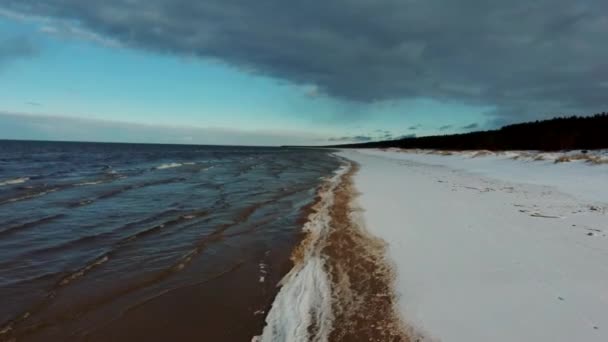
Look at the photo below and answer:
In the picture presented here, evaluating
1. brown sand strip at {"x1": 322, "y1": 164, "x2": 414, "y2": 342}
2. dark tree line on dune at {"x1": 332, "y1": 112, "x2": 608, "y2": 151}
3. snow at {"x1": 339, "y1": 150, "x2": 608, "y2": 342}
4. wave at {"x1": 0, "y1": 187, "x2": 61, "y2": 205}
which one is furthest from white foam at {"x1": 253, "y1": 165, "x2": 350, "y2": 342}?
dark tree line on dune at {"x1": 332, "y1": 112, "x2": 608, "y2": 151}

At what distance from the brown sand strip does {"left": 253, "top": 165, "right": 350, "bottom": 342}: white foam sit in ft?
0.45

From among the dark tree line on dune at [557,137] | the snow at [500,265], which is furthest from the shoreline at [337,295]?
the dark tree line on dune at [557,137]

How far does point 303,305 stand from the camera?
205 inches

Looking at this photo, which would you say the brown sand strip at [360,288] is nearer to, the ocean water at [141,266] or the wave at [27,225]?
the ocean water at [141,266]

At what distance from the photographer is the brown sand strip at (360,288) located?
4.39m

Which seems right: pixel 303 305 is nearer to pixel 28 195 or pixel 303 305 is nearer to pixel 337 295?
pixel 337 295

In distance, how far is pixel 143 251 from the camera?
8.14 meters

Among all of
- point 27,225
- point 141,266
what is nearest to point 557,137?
point 141,266

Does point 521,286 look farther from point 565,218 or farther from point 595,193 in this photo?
point 595,193

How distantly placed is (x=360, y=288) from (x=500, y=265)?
8.53 feet

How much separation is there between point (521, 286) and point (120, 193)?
1686cm

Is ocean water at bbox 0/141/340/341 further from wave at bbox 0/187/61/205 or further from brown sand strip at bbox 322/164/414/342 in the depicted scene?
brown sand strip at bbox 322/164/414/342

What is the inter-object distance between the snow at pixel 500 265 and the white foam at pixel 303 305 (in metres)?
1.16

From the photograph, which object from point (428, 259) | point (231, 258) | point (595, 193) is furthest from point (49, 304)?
point (595, 193)
